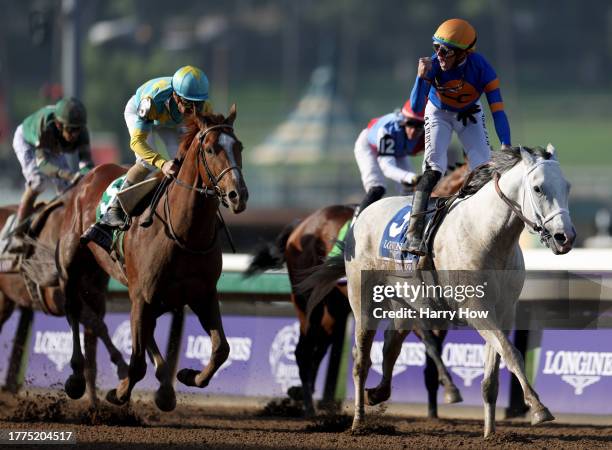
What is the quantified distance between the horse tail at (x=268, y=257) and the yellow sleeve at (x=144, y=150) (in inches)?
72.2

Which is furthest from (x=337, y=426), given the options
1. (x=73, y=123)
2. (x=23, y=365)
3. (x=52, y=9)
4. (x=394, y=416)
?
(x=52, y=9)

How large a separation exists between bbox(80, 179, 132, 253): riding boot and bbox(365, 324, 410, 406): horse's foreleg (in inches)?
73.3

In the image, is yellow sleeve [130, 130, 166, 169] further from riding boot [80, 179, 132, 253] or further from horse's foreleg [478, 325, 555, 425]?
horse's foreleg [478, 325, 555, 425]

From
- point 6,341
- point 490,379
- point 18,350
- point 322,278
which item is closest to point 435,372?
point 322,278

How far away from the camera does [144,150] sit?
7984 mm

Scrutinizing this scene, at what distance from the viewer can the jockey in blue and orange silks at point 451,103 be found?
7562 millimetres

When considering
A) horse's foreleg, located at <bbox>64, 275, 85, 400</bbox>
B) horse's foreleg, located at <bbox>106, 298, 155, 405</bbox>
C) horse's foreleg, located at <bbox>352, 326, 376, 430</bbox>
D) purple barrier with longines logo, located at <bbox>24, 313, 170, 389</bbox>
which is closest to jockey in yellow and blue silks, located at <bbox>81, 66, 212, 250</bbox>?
horse's foreleg, located at <bbox>64, 275, 85, 400</bbox>

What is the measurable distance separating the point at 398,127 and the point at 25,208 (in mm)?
2962

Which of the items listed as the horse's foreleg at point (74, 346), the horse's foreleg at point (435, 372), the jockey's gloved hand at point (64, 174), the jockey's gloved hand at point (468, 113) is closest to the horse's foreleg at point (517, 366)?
the horse's foreleg at point (435, 372)

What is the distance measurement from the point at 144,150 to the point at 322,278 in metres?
1.50

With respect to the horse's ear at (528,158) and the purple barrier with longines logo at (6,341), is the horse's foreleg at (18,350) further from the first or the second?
the horse's ear at (528,158)

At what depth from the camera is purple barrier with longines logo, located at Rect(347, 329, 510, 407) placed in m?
9.18

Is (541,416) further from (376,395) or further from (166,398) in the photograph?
(166,398)

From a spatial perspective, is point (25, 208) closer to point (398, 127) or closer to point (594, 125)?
point (398, 127)
